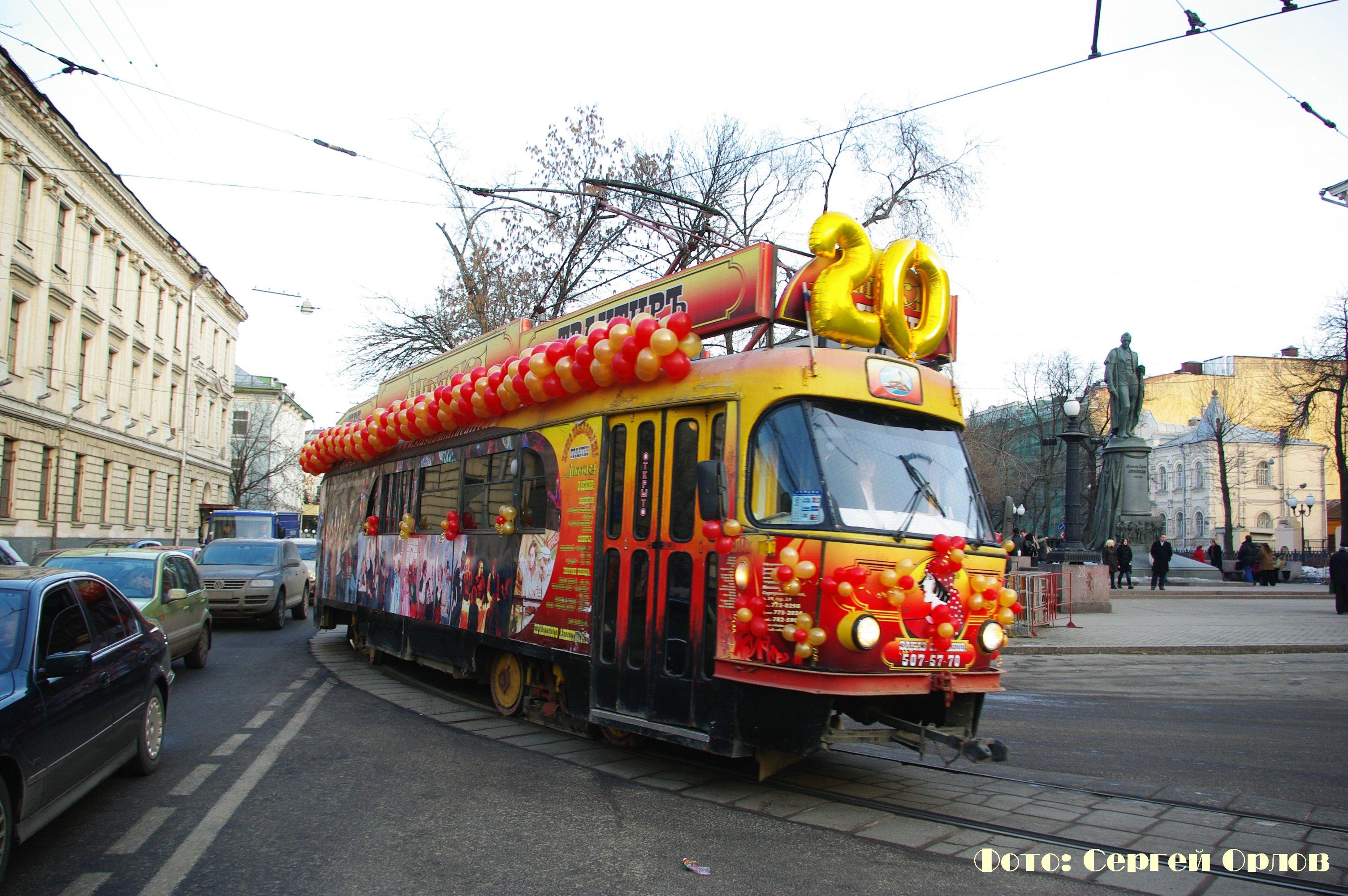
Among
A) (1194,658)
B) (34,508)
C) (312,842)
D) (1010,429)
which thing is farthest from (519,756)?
(1010,429)

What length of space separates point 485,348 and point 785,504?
19.0 feet

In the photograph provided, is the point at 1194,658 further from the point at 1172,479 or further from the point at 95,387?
the point at 1172,479

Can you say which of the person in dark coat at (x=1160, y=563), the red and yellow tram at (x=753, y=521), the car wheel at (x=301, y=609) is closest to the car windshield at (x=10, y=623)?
the red and yellow tram at (x=753, y=521)

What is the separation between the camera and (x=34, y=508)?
30.3 m

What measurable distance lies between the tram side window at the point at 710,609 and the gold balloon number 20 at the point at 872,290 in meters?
1.88

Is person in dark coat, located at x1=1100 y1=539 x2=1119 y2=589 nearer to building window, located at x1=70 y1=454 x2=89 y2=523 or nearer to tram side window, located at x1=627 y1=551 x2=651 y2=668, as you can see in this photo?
tram side window, located at x1=627 y1=551 x2=651 y2=668

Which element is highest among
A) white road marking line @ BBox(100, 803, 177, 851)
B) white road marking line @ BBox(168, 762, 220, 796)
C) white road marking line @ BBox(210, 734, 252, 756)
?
white road marking line @ BBox(100, 803, 177, 851)

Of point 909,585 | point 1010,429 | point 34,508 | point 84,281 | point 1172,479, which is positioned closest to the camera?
point 909,585

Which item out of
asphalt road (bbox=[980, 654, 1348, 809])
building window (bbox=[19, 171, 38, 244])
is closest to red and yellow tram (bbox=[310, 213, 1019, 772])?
asphalt road (bbox=[980, 654, 1348, 809])

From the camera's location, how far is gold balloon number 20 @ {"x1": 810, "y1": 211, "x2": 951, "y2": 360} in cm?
A: 663

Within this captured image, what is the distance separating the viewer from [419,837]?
527cm

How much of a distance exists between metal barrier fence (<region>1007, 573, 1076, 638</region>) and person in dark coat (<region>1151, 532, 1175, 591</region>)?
34.8ft

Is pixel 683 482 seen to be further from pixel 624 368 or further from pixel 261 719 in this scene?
pixel 261 719

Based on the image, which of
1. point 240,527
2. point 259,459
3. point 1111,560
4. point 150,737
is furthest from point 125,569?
point 259,459
